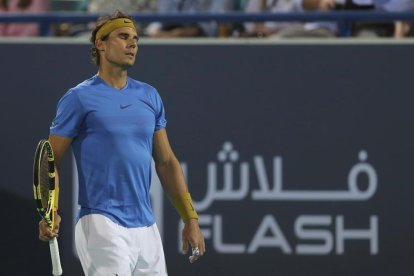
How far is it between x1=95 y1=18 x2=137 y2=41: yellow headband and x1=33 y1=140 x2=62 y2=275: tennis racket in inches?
25.0

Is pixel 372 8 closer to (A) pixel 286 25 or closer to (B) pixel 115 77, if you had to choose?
(A) pixel 286 25

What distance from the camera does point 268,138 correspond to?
832cm

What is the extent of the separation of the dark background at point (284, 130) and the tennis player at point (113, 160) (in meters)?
2.30

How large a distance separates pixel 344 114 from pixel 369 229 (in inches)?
29.9

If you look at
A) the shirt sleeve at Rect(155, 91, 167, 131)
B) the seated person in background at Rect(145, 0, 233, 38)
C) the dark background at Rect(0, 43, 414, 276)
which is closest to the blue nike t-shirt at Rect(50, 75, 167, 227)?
the shirt sleeve at Rect(155, 91, 167, 131)

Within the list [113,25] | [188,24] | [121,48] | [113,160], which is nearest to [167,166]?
[113,160]

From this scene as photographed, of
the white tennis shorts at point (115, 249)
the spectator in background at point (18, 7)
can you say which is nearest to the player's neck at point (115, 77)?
the white tennis shorts at point (115, 249)

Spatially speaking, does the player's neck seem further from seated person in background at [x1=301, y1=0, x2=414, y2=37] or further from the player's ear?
seated person in background at [x1=301, y1=0, x2=414, y2=37]

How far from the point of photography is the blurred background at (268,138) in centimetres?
826

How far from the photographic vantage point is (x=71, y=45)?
8.43 meters

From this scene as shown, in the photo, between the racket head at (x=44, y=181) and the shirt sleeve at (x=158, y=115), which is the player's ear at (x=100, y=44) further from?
the racket head at (x=44, y=181)

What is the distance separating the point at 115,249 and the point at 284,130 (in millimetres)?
2705

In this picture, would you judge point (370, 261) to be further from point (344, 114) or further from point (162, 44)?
point (162, 44)

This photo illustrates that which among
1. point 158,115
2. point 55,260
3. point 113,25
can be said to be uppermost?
point 113,25
